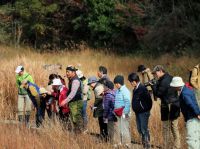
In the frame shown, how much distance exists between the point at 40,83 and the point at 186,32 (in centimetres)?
1014

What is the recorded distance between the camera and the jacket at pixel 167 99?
915 cm

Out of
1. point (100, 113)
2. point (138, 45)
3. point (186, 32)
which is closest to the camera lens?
point (100, 113)

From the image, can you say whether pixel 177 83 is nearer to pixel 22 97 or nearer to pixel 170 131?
pixel 170 131

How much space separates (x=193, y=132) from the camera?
8.38 m

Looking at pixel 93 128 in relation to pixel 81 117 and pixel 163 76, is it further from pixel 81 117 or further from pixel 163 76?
pixel 163 76

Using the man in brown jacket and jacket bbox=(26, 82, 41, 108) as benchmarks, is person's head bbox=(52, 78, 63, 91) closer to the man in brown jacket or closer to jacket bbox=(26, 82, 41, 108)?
jacket bbox=(26, 82, 41, 108)

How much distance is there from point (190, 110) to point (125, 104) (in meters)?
1.35

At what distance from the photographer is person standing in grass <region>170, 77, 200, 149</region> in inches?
324

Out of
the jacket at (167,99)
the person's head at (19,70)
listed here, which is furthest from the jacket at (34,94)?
the jacket at (167,99)

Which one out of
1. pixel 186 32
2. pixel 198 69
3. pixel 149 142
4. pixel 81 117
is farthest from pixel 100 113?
pixel 186 32

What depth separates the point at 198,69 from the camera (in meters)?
9.62

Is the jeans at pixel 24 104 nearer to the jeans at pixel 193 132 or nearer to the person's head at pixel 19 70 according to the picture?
the person's head at pixel 19 70

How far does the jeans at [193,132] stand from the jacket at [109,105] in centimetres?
166

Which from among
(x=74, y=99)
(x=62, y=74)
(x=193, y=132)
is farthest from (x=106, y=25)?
(x=193, y=132)
